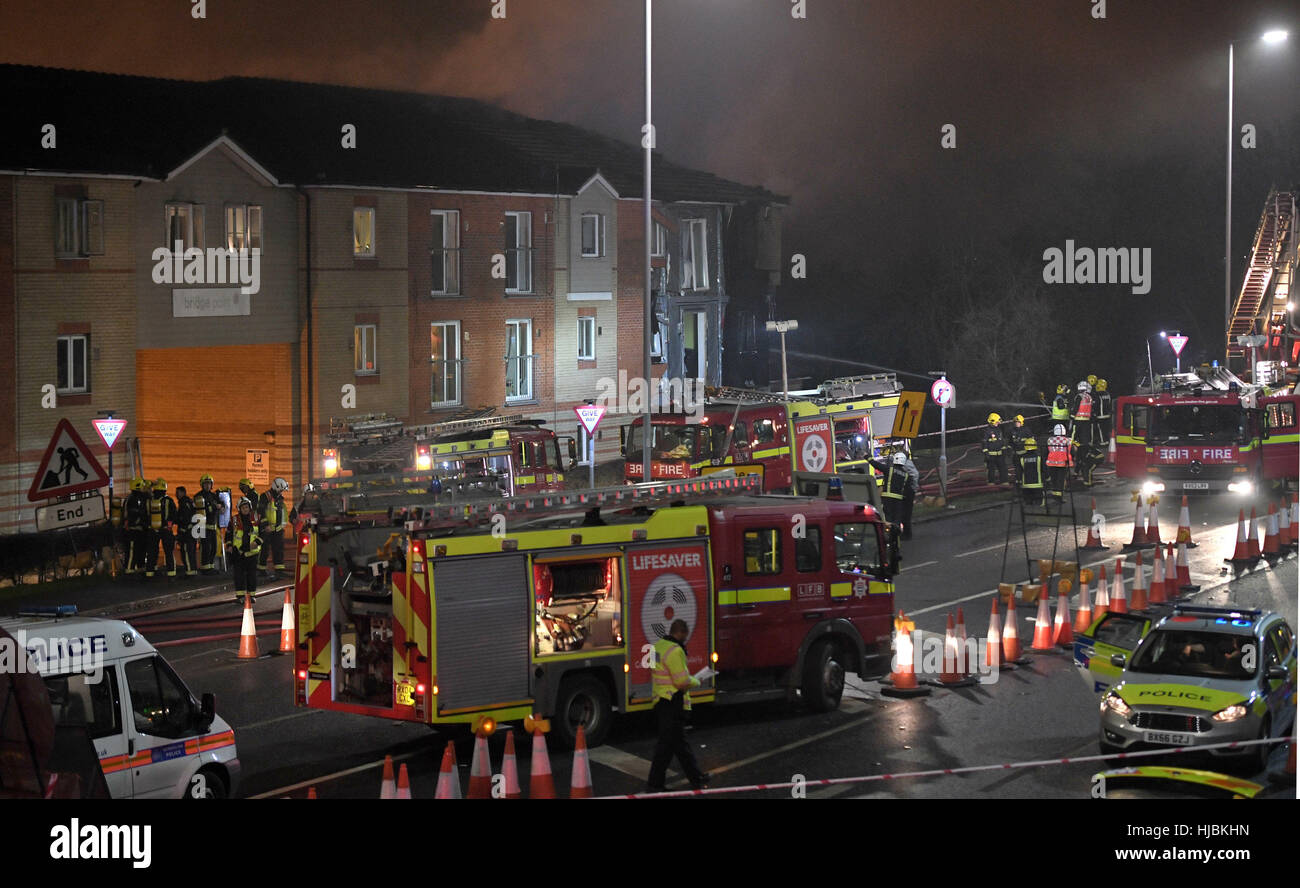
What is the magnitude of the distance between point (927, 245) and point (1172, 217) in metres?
8.64

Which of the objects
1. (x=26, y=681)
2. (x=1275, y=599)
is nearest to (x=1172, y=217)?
(x=1275, y=599)

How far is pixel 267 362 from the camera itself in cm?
3372

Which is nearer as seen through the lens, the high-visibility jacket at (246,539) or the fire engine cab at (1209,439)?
the high-visibility jacket at (246,539)

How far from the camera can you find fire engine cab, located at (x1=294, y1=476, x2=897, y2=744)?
42.0 feet

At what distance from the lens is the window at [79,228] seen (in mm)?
29250

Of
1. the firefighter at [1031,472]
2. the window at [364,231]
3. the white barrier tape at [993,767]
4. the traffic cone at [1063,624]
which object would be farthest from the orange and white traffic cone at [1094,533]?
the window at [364,231]

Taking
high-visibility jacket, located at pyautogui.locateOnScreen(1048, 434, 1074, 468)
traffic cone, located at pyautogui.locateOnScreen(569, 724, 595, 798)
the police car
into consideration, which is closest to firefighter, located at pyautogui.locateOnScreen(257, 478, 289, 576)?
high-visibility jacket, located at pyautogui.locateOnScreen(1048, 434, 1074, 468)

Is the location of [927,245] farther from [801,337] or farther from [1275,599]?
[1275,599]

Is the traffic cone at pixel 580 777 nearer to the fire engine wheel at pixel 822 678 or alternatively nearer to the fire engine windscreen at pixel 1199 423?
the fire engine wheel at pixel 822 678

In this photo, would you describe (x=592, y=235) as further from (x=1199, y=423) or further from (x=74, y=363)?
(x=1199, y=423)

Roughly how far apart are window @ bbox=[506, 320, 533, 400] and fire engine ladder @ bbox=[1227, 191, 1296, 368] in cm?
1675

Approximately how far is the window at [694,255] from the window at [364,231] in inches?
473

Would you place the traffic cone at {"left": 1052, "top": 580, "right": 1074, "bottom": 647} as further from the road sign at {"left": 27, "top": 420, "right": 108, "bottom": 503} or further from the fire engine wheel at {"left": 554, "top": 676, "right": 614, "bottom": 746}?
the road sign at {"left": 27, "top": 420, "right": 108, "bottom": 503}

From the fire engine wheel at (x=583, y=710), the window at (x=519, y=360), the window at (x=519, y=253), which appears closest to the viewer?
the fire engine wheel at (x=583, y=710)
